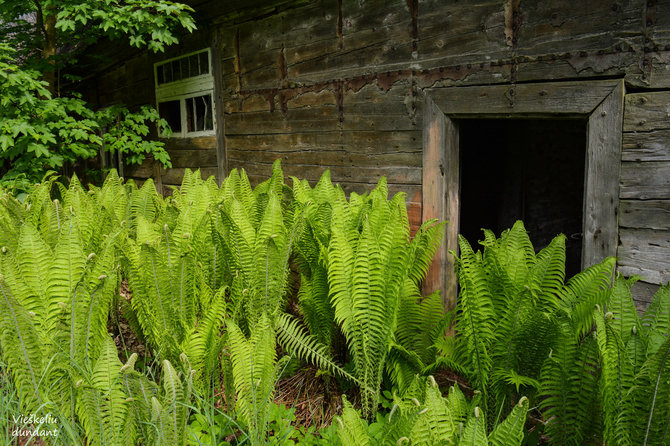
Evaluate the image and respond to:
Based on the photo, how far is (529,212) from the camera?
21.4 ft

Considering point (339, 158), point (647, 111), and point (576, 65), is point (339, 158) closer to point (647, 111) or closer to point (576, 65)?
point (576, 65)

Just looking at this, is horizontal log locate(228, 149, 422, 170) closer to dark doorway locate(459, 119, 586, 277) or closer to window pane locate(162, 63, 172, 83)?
window pane locate(162, 63, 172, 83)

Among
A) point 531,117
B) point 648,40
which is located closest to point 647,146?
point 648,40

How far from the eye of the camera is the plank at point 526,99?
9.54 feet

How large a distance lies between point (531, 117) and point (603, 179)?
633mm

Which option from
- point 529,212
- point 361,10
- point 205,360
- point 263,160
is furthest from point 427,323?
point 529,212

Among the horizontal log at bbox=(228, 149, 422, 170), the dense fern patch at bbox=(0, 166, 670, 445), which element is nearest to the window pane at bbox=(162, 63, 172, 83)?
the horizontal log at bbox=(228, 149, 422, 170)

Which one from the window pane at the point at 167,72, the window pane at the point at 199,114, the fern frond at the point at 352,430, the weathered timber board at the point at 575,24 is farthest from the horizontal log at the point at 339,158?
the fern frond at the point at 352,430

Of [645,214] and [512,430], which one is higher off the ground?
[645,214]

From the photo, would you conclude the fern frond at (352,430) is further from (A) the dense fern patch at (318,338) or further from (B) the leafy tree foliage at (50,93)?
(B) the leafy tree foliage at (50,93)

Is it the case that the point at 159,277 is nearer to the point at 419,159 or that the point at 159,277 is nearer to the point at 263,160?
the point at 419,159

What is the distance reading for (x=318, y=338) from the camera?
283 centimetres

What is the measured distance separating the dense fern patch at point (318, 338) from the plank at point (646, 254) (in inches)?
23.6

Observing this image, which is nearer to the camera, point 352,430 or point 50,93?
point 352,430
